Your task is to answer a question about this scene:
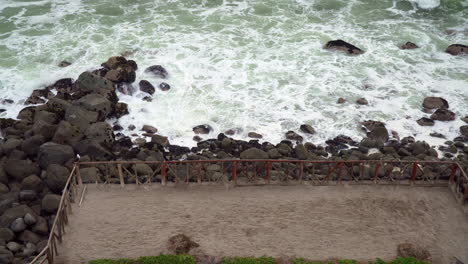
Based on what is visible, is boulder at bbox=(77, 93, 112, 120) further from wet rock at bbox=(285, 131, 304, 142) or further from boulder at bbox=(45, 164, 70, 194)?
wet rock at bbox=(285, 131, 304, 142)

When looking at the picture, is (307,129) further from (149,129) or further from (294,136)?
(149,129)

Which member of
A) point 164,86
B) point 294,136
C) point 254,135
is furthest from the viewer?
point 164,86

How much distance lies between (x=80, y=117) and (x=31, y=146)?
9.04 ft

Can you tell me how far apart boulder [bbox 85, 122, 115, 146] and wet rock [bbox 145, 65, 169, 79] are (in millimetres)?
6433

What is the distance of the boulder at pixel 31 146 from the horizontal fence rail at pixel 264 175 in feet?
10.0

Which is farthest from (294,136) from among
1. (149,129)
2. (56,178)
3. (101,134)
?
(56,178)

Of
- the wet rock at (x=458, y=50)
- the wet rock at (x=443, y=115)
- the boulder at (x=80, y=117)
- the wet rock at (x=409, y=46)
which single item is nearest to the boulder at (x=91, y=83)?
the boulder at (x=80, y=117)

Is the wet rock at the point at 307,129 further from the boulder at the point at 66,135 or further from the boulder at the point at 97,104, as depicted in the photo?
the boulder at the point at 66,135

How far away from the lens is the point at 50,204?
16.6 m

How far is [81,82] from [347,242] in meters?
16.5

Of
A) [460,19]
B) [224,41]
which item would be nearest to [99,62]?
[224,41]

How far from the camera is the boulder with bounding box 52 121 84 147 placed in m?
20.4

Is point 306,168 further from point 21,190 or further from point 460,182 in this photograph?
point 21,190

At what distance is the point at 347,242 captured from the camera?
1428 centimetres
